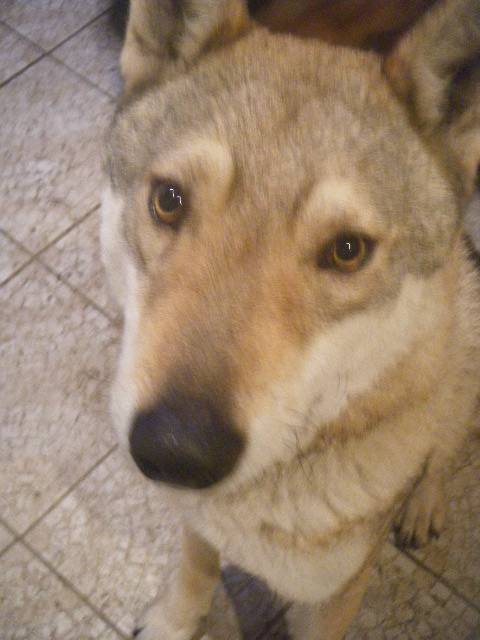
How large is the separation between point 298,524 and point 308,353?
44 centimetres

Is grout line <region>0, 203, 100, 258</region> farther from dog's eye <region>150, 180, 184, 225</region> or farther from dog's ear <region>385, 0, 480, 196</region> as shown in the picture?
dog's ear <region>385, 0, 480, 196</region>

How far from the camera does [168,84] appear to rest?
44.1 inches

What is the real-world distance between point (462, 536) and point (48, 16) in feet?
8.70

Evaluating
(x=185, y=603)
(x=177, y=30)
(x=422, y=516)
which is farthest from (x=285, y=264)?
(x=422, y=516)

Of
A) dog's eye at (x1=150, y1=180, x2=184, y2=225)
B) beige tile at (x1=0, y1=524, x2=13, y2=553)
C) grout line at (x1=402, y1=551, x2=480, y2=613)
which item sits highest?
dog's eye at (x1=150, y1=180, x2=184, y2=225)

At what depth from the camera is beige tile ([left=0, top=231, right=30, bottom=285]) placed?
2246 millimetres

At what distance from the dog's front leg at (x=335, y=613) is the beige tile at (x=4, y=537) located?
2.91ft

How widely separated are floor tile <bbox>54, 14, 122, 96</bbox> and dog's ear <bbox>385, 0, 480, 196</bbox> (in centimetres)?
178

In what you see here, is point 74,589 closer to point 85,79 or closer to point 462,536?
point 462,536

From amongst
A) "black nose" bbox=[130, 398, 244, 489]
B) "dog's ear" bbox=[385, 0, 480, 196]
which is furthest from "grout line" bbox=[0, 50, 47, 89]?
"black nose" bbox=[130, 398, 244, 489]

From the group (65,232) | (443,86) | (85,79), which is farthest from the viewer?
(85,79)

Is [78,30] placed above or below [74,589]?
above

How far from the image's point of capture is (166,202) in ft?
3.38

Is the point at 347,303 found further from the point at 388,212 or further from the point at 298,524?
the point at 298,524
